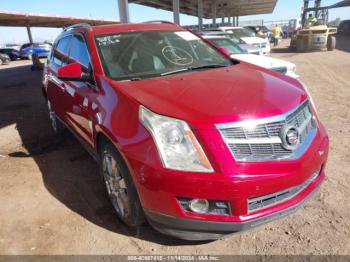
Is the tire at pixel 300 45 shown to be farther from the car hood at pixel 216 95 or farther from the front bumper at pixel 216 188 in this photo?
the front bumper at pixel 216 188

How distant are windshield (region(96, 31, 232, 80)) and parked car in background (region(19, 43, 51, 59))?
28556mm

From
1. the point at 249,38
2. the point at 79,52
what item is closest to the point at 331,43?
the point at 249,38

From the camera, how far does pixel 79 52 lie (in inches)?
153

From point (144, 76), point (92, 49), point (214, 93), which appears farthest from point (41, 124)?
point (214, 93)

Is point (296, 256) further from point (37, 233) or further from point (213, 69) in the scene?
point (37, 233)

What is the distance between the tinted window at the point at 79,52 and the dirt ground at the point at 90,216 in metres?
1.39

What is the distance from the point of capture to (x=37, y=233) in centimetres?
307

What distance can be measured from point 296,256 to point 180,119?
1.35 metres

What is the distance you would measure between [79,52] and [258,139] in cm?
247

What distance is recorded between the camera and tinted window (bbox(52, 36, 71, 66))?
4.56m

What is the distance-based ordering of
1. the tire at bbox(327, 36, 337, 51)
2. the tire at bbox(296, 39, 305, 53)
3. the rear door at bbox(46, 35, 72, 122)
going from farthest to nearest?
the tire at bbox(296, 39, 305, 53) < the tire at bbox(327, 36, 337, 51) < the rear door at bbox(46, 35, 72, 122)

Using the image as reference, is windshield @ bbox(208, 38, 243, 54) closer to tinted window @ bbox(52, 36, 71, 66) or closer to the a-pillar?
tinted window @ bbox(52, 36, 71, 66)

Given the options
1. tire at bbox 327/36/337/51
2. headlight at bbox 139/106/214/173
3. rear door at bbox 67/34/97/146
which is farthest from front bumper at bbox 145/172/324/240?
tire at bbox 327/36/337/51

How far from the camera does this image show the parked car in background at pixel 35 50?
30.5 meters
